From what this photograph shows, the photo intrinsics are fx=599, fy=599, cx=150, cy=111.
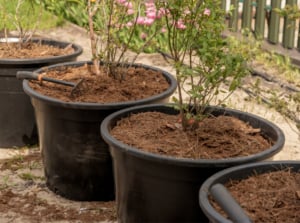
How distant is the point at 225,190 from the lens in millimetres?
2016

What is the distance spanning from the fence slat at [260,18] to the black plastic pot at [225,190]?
4.59m

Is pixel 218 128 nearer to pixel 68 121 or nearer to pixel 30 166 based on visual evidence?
pixel 68 121

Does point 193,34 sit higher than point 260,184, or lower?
higher

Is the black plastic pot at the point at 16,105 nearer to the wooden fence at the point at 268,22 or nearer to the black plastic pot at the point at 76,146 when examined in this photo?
the black plastic pot at the point at 76,146

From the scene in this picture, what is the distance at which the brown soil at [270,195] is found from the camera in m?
2.08

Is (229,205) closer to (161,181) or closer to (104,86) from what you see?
(161,181)

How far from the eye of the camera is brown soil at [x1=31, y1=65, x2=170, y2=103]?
11.1ft

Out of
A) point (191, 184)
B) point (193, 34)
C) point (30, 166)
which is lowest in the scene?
point (30, 166)

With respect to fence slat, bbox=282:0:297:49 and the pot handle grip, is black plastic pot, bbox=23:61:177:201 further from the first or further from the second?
fence slat, bbox=282:0:297:49

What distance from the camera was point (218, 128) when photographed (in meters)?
2.82

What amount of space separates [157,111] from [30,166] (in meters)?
1.16

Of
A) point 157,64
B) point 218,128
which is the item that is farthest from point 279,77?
point 218,128

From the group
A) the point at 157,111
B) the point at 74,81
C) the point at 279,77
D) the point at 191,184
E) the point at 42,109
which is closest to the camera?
the point at 191,184

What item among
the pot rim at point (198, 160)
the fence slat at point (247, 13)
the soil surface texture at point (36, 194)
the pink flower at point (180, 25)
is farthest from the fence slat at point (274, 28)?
the pot rim at point (198, 160)
